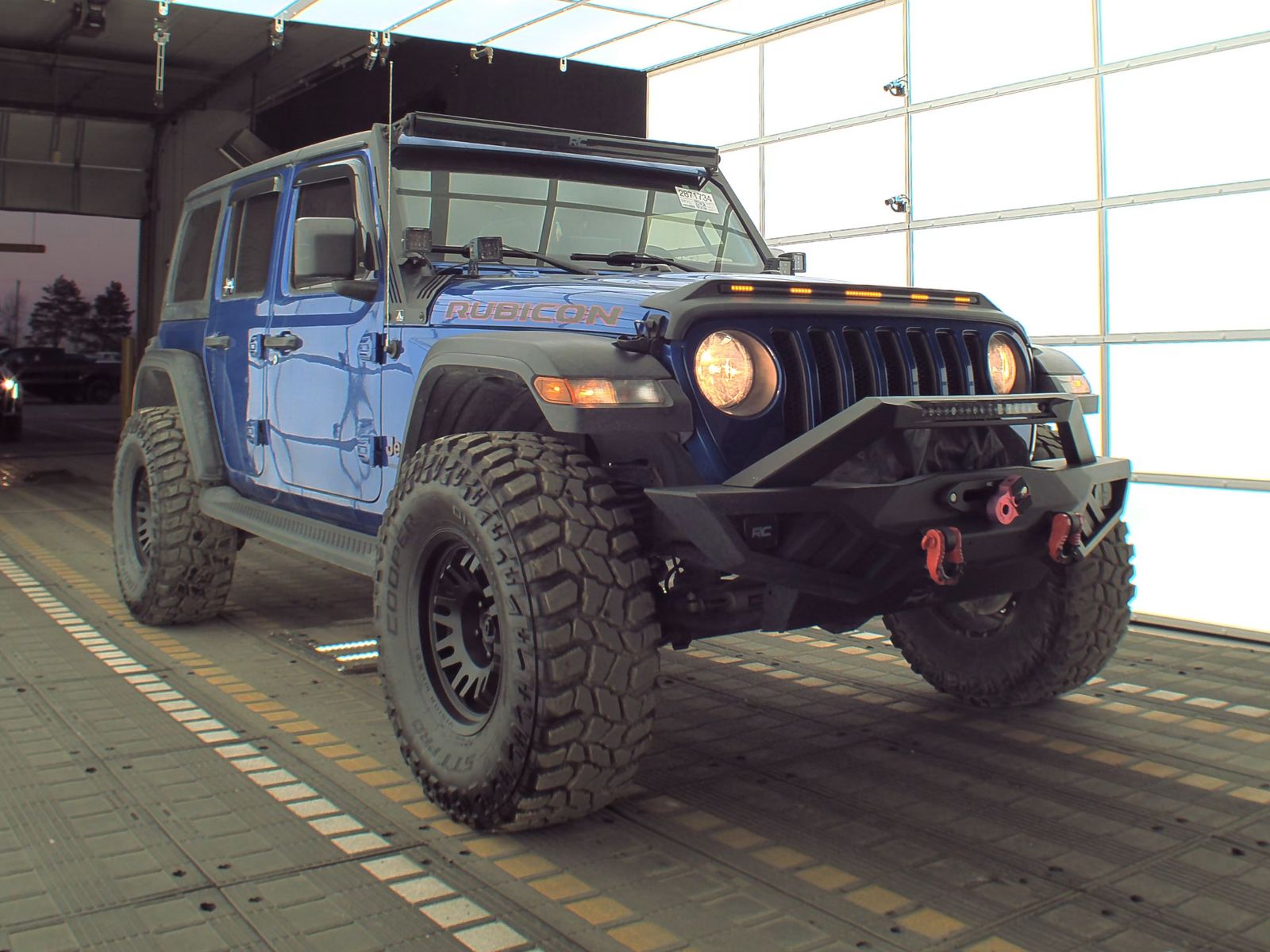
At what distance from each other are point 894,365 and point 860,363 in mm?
116

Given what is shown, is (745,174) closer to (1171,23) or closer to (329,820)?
(1171,23)

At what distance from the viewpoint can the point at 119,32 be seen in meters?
14.5

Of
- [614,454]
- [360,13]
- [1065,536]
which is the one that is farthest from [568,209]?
[360,13]

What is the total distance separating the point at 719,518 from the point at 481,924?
106 centimetres

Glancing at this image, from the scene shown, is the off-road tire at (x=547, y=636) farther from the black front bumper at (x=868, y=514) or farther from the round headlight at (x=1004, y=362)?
the round headlight at (x=1004, y=362)

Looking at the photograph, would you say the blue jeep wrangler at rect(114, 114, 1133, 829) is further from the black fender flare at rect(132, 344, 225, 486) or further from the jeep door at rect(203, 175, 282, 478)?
the black fender flare at rect(132, 344, 225, 486)

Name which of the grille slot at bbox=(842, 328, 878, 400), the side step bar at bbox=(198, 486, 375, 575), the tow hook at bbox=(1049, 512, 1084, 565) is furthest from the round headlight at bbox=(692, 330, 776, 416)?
the side step bar at bbox=(198, 486, 375, 575)

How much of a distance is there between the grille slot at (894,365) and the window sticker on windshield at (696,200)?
60.3 inches

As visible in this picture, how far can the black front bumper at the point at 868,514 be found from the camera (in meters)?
3.04

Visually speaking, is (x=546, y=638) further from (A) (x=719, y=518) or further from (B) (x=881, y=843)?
(B) (x=881, y=843)

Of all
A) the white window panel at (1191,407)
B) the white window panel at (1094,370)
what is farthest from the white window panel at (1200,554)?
the white window panel at (1094,370)

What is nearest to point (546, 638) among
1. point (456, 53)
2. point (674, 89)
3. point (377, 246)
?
point (377, 246)

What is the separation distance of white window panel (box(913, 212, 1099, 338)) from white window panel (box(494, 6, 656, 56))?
8.33 ft

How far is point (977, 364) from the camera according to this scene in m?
3.78
